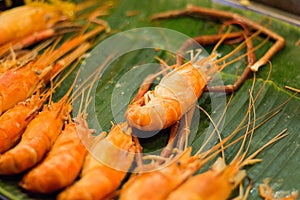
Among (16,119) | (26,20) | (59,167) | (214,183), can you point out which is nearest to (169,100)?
(214,183)

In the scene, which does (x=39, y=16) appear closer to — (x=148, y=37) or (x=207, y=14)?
(x=148, y=37)

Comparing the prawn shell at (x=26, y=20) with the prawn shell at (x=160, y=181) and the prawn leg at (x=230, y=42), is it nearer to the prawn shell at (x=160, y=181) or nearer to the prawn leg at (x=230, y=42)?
the prawn leg at (x=230, y=42)

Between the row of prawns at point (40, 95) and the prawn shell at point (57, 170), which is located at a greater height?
the row of prawns at point (40, 95)

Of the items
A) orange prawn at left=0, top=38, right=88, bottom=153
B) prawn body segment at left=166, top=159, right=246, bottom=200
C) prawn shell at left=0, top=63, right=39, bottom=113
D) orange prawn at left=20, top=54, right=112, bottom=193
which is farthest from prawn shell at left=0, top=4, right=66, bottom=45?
prawn body segment at left=166, top=159, right=246, bottom=200

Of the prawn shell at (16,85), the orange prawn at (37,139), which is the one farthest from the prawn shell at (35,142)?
the prawn shell at (16,85)

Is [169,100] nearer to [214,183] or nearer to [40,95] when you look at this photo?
[214,183]
